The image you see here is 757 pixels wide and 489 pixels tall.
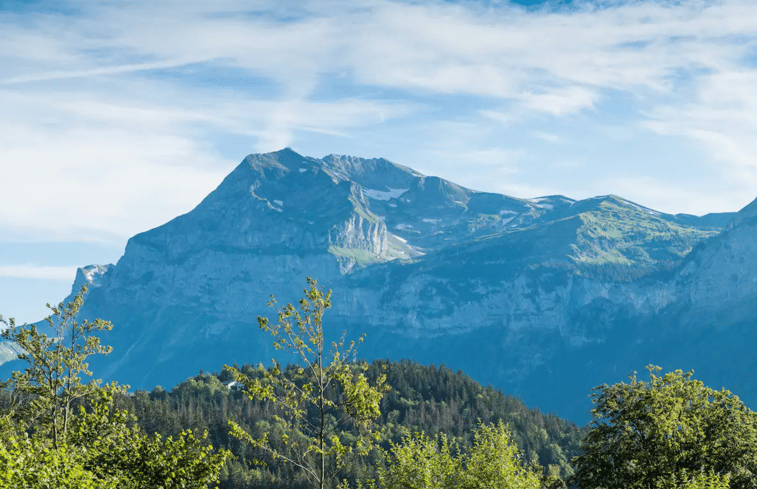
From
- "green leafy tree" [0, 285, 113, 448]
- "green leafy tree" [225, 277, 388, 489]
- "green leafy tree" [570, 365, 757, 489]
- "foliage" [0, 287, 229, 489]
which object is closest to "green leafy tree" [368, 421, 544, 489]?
"green leafy tree" [570, 365, 757, 489]

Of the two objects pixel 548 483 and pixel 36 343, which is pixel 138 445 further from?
pixel 548 483

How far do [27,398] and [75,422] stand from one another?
7.70 m

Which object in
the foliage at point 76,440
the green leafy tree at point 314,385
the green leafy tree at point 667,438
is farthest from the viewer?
the green leafy tree at point 667,438

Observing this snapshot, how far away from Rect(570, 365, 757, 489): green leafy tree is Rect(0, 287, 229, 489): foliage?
39836 millimetres

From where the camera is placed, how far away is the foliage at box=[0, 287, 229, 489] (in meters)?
44.0

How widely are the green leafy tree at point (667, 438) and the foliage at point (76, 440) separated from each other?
131 ft

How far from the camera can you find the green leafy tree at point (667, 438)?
74.3m

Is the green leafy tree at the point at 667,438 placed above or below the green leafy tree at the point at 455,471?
above

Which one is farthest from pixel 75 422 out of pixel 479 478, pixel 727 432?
pixel 727 432

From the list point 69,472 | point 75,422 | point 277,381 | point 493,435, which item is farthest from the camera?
point 493,435

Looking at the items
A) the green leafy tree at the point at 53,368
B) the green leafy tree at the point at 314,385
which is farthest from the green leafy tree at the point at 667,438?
the green leafy tree at the point at 53,368

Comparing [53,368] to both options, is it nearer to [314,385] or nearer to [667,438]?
[314,385]

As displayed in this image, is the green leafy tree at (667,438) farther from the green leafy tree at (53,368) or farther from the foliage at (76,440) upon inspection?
the green leafy tree at (53,368)

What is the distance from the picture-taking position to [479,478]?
249 feet
